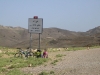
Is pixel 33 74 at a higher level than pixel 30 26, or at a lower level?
lower

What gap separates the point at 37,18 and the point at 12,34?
234 feet

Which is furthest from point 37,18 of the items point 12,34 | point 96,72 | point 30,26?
point 12,34

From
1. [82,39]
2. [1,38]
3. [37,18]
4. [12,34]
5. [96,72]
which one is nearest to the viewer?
[96,72]

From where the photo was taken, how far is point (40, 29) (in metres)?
24.3

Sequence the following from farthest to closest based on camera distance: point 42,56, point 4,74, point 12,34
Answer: point 12,34
point 42,56
point 4,74

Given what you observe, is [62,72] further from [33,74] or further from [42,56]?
[42,56]

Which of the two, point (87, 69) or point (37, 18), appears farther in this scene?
point (37, 18)

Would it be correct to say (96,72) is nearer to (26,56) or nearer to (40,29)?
(26,56)

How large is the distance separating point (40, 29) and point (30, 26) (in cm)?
110

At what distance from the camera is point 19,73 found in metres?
12.3

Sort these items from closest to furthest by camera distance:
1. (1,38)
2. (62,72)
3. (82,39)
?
(62,72)
(82,39)
(1,38)

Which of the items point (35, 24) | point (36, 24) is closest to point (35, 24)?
point (35, 24)

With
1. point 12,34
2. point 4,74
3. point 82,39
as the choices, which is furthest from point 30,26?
point 12,34

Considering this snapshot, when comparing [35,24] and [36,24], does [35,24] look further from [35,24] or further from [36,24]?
[36,24]
